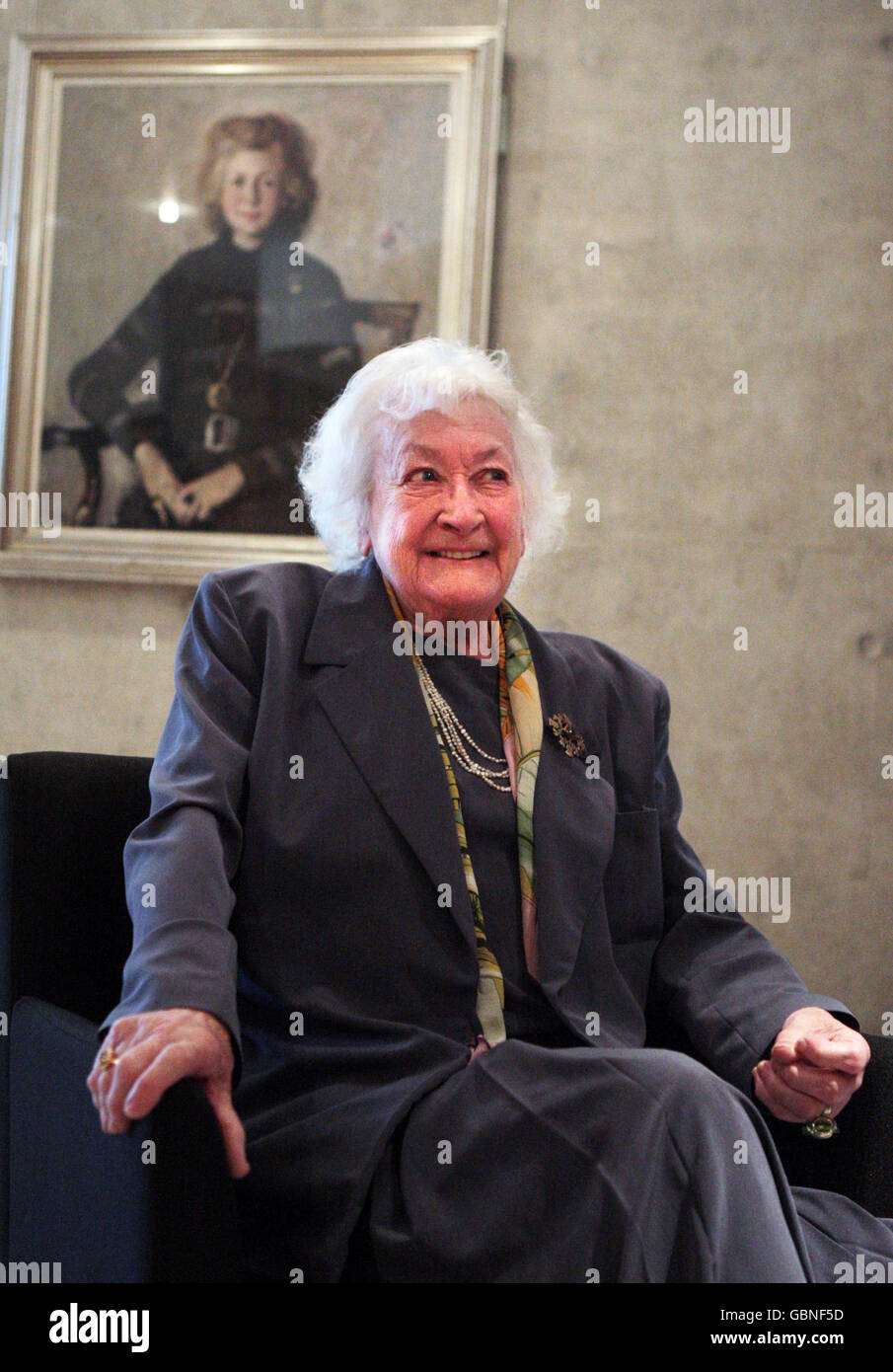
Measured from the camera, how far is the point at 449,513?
1.86 m

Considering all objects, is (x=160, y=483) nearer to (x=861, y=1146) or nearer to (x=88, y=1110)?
(x=88, y=1110)

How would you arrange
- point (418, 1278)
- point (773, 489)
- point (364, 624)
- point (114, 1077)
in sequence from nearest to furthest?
point (114, 1077) < point (418, 1278) < point (364, 624) < point (773, 489)

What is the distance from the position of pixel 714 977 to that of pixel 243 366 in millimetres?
1782

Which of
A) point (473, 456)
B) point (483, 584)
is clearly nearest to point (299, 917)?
point (483, 584)

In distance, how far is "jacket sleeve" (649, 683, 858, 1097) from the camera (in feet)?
5.63

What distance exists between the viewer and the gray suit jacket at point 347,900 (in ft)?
4.86

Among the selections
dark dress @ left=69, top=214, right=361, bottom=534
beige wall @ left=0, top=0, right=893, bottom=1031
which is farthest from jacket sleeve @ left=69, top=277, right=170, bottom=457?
beige wall @ left=0, top=0, right=893, bottom=1031

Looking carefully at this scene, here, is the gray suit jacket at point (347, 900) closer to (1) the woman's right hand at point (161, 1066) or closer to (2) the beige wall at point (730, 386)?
(1) the woman's right hand at point (161, 1066)

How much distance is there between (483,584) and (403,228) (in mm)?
1333

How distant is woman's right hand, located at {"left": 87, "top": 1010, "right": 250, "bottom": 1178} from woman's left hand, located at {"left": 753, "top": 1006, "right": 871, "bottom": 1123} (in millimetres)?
704

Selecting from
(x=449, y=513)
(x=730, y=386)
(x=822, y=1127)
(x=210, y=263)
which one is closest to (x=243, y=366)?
(x=210, y=263)

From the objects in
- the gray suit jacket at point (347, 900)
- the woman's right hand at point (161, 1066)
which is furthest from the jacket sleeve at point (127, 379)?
the woman's right hand at point (161, 1066)

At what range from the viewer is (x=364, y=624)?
1854 millimetres
